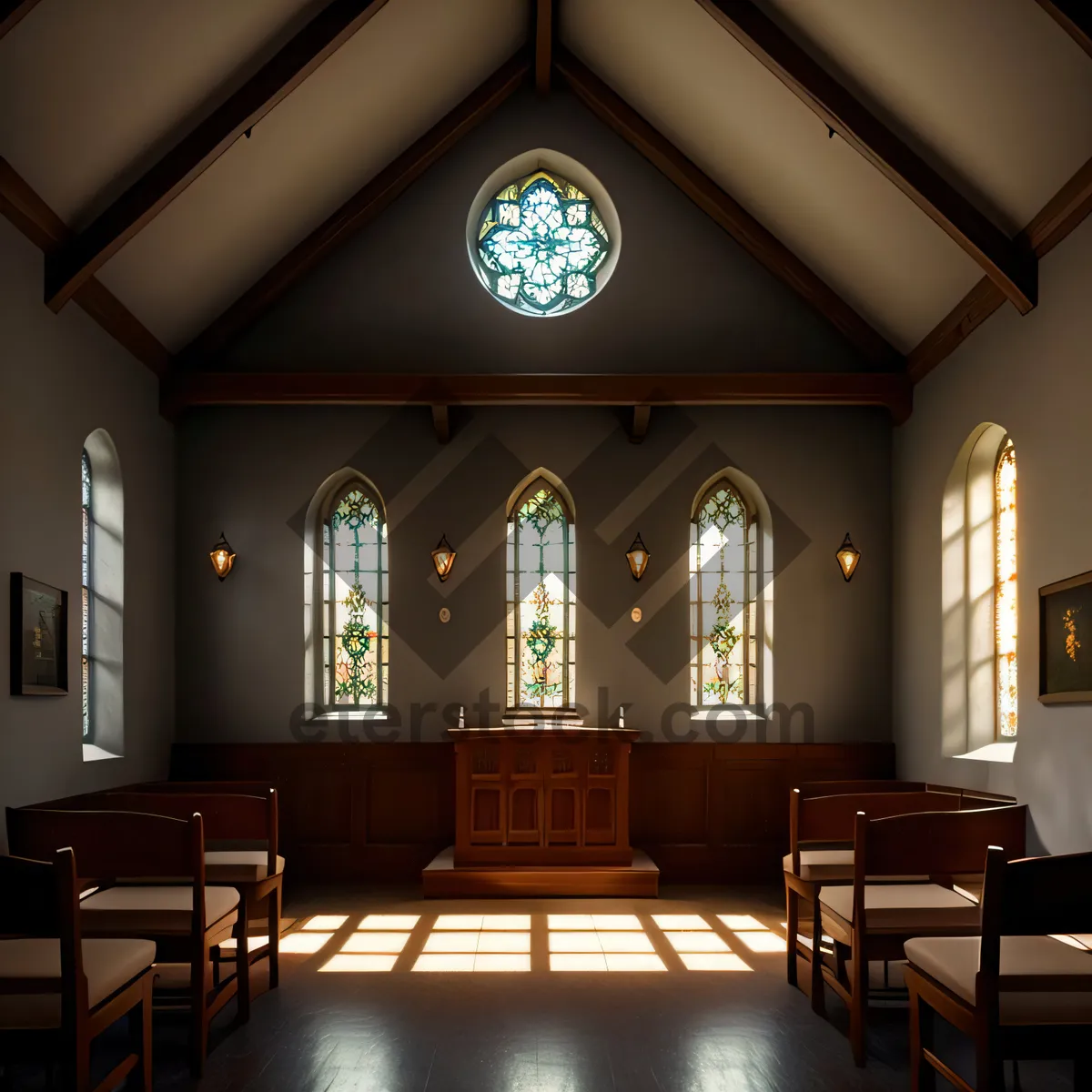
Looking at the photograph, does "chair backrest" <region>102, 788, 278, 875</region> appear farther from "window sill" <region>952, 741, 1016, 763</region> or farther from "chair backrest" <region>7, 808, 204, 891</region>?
"window sill" <region>952, 741, 1016, 763</region>

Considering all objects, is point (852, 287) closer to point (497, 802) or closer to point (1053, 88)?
point (1053, 88)

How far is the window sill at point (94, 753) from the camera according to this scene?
23.0 ft

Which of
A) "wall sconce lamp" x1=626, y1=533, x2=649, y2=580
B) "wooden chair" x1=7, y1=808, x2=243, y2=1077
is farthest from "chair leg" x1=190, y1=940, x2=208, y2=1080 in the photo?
"wall sconce lamp" x1=626, y1=533, x2=649, y2=580

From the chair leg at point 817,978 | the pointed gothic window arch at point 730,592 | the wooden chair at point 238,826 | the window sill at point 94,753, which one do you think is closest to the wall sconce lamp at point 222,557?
the window sill at point 94,753

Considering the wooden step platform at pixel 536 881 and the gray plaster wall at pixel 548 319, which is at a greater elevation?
the gray plaster wall at pixel 548 319

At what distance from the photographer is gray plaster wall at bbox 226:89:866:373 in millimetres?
8727

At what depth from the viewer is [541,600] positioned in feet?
29.5

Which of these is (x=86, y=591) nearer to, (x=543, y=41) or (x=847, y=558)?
(x=543, y=41)

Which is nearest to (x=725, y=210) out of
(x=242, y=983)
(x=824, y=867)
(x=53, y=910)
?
(x=824, y=867)

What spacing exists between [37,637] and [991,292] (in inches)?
227

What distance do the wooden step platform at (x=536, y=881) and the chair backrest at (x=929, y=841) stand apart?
11.8 ft

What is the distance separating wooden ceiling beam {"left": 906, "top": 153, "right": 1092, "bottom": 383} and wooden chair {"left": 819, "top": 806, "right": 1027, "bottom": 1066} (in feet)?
9.98

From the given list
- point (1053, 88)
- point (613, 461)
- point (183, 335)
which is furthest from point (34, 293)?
point (1053, 88)

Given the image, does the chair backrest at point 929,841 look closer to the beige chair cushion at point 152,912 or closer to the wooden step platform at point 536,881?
the beige chair cushion at point 152,912
